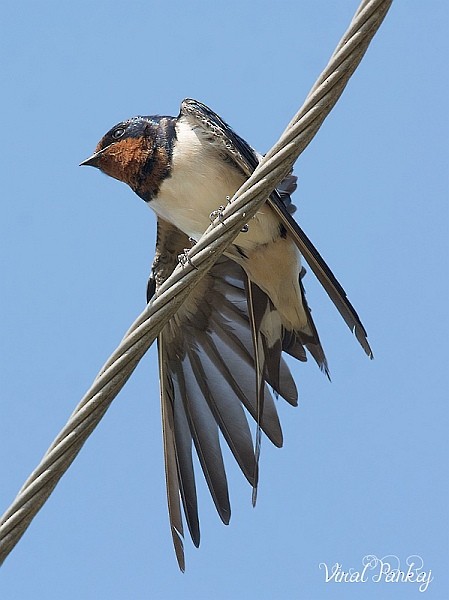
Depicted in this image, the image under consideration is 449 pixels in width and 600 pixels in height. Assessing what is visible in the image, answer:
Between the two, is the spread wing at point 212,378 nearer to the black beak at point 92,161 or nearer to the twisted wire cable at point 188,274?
the black beak at point 92,161

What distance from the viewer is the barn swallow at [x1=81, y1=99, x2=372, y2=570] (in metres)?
3.40

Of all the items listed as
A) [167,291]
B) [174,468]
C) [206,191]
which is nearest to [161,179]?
[206,191]

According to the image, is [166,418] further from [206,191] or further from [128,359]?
[128,359]

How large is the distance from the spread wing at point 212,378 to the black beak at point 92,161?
0.29 metres

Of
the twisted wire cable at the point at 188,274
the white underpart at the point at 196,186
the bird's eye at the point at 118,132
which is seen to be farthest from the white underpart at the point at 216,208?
the twisted wire cable at the point at 188,274

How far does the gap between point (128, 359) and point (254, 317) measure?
1.60m

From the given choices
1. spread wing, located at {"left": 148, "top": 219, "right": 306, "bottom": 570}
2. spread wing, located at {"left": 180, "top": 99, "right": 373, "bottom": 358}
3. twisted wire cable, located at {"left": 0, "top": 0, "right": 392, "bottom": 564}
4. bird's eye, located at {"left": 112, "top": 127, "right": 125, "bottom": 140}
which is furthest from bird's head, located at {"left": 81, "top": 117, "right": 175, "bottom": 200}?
twisted wire cable, located at {"left": 0, "top": 0, "right": 392, "bottom": 564}

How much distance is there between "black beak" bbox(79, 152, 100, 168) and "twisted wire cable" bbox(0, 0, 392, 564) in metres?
1.61

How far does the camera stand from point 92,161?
378cm

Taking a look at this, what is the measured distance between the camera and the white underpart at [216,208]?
339 centimetres

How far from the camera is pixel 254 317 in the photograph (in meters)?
3.70

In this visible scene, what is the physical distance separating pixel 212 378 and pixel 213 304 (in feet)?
0.90

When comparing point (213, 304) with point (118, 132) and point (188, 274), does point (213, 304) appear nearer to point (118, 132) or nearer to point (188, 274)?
point (118, 132)

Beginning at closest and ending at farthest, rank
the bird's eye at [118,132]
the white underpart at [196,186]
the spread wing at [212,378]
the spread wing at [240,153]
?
the spread wing at [240,153], the white underpart at [196,186], the spread wing at [212,378], the bird's eye at [118,132]
